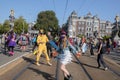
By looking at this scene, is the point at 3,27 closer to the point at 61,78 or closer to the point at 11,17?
the point at 11,17

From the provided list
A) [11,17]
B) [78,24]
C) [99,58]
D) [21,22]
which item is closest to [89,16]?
[78,24]

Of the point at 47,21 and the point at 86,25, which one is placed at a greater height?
the point at 86,25

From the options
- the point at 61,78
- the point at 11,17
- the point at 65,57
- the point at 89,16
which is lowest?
the point at 61,78

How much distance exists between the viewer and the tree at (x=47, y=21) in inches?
4168

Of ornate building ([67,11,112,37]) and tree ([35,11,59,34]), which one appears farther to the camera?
ornate building ([67,11,112,37])

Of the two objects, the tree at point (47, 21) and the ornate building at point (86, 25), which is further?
the ornate building at point (86, 25)

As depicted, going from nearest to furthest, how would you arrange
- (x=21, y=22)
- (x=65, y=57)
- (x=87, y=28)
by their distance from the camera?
(x=65, y=57) < (x=21, y=22) < (x=87, y=28)

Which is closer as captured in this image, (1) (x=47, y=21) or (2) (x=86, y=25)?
(1) (x=47, y=21)

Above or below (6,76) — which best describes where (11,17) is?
above

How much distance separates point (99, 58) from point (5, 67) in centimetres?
496

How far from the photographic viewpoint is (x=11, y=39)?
Result: 874 inches

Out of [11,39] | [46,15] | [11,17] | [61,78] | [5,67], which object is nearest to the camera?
[61,78]

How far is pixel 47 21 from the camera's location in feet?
352

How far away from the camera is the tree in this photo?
105875 mm
